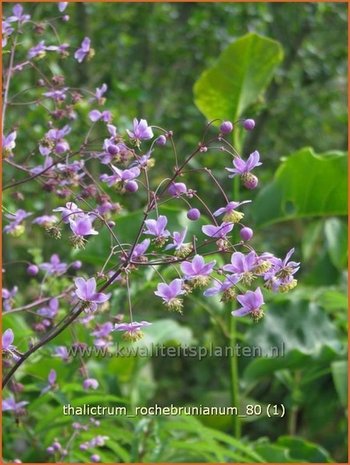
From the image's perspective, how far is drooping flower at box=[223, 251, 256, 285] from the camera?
3.64ft

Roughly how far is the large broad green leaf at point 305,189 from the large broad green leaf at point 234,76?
247 millimetres

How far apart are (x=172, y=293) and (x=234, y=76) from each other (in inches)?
48.3

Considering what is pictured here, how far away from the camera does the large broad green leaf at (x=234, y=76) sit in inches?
88.0

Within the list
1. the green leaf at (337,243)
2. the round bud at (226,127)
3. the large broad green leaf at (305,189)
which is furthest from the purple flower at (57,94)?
the green leaf at (337,243)

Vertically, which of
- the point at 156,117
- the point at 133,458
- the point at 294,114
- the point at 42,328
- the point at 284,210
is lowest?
the point at 133,458

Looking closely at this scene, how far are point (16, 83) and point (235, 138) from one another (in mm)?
1104

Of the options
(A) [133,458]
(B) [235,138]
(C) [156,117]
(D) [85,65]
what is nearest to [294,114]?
(C) [156,117]

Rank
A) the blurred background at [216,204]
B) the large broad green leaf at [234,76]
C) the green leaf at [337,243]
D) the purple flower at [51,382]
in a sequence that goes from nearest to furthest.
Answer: the purple flower at [51,382] < the blurred background at [216,204] < the large broad green leaf at [234,76] < the green leaf at [337,243]

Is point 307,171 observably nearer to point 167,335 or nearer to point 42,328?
point 167,335

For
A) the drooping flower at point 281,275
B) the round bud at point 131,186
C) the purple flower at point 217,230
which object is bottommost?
the drooping flower at point 281,275

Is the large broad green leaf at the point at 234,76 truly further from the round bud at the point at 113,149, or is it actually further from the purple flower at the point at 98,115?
the round bud at the point at 113,149

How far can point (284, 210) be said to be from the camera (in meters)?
2.38

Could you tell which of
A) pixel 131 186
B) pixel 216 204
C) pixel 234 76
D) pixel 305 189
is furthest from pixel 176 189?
pixel 216 204

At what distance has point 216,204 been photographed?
3611mm
